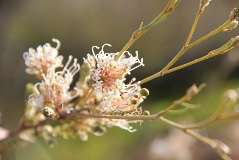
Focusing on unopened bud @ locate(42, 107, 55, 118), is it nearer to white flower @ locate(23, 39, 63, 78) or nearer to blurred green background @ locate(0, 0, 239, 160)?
white flower @ locate(23, 39, 63, 78)

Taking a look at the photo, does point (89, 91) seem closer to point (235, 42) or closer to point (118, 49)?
point (235, 42)

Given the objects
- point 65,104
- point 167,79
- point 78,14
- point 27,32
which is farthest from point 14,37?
point 65,104

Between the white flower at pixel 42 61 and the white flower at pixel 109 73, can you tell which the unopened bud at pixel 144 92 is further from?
the white flower at pixel 42 61

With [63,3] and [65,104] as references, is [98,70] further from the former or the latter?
[63,3]

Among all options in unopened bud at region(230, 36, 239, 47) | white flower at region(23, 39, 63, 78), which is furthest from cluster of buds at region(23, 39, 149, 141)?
unopened bud at region(230, 36, 239, 47)

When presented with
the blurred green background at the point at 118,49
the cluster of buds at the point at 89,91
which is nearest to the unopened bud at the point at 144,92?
the cluster of buds at the point at 89,91

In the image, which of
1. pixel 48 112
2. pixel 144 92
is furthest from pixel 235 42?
pixel 48 112
